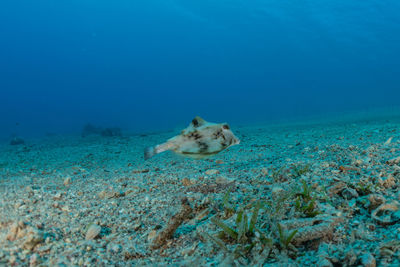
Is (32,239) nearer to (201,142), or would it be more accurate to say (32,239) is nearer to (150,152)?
(150,152)

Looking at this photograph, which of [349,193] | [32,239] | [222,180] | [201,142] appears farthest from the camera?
[222,180]

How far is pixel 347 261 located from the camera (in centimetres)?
156

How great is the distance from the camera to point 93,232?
2262mm

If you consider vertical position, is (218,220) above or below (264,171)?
above

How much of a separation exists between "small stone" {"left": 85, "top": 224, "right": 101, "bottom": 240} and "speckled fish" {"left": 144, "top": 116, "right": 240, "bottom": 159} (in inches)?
33.6

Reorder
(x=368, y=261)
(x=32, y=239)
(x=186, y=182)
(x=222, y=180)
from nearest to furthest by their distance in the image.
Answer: (x=368, y=261) → (x=32, y=239) → (x=222, y=180) → (x=186, y=182)

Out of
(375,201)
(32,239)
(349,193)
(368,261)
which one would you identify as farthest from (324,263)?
(32,239)

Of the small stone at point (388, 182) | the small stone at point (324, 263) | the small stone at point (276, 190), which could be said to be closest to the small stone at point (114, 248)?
the small stone at point (324, 263)

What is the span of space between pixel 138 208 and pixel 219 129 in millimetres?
1261

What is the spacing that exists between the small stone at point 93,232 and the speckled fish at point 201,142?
85 centimetres

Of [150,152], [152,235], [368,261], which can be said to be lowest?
[152,235]

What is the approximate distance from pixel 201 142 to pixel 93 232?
1319 mm

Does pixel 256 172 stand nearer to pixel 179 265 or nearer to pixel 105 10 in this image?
pixel 179 265

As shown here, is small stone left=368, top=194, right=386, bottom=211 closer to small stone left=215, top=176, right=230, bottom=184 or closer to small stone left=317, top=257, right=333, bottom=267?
small stone left=317, top=257, right=333, bottom=267
